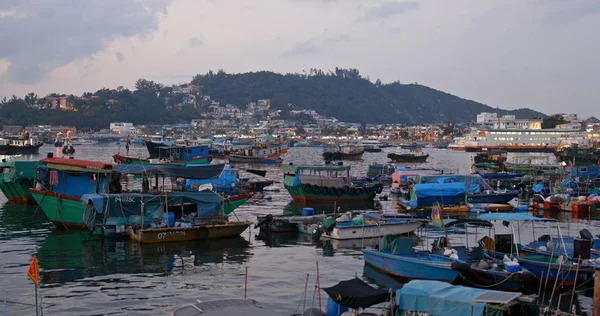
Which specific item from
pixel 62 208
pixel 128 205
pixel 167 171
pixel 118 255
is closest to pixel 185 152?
pixel 167 171

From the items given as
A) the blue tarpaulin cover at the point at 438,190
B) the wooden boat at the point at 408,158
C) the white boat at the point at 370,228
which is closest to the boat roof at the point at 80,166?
the white boat at the point at 370,228

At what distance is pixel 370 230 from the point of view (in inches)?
960

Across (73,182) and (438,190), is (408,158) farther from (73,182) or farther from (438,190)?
(73,182)

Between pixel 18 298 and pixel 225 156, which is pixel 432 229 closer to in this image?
pixel 18 298

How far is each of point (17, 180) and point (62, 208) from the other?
9751 millimetres

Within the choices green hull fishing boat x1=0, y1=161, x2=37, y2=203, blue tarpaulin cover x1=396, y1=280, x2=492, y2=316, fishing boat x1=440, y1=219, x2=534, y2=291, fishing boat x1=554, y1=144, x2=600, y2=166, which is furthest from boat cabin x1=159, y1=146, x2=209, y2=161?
blue tarpaulin cover x1=396, y1=280, x2=492, y2=316

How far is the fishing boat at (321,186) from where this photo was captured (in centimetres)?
3669

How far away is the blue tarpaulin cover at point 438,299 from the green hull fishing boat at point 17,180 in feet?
87.3

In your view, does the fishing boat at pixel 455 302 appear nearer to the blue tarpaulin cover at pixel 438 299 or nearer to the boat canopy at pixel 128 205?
the blue tarpaulin cover at pixel 438 299

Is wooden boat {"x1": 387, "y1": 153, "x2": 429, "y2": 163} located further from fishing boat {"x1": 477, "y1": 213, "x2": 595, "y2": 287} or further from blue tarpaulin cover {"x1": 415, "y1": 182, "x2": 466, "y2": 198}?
fishing boat {"x1": 477, "y1": 213, "x2": 595, "y2": 287}

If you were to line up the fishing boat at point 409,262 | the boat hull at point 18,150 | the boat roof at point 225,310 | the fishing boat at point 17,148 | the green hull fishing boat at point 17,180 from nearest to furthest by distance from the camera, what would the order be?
the boat roof at point 225,310, the fishing boat at point 409,262, the green hull fishing boat at point 17,180, the boat hull at point 18,150, the fishing boat at point 17,148

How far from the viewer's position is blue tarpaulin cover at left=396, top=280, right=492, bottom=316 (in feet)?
37.4

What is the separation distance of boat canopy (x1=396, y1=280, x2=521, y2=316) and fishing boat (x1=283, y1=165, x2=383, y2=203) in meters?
24.4

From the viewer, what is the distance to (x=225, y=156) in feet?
294
